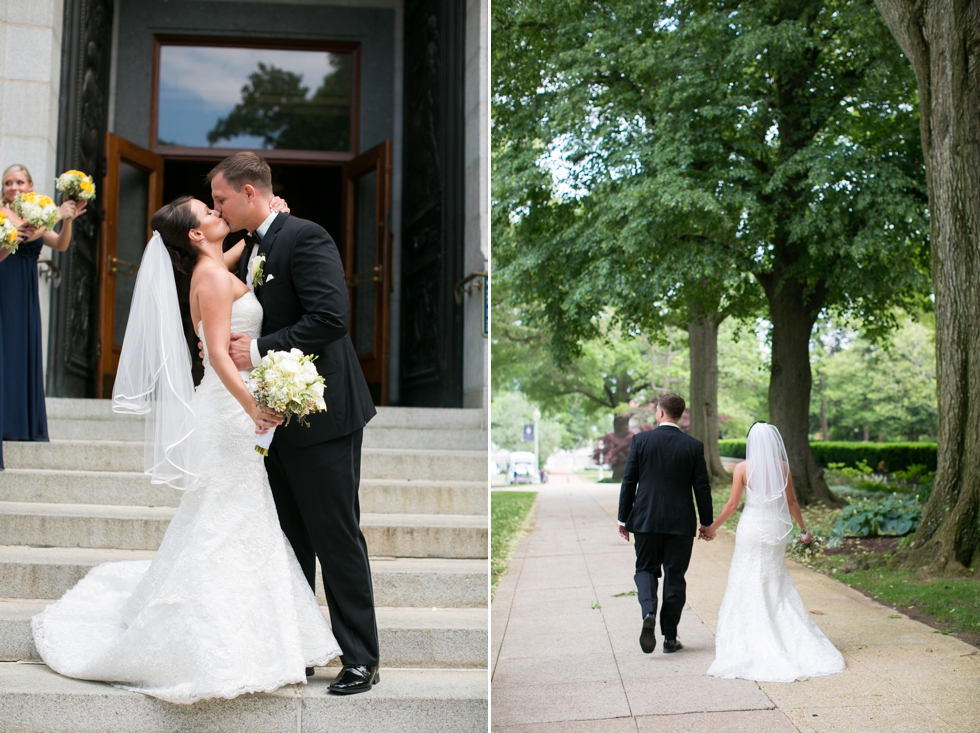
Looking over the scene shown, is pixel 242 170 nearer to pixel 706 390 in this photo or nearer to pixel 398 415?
pixel 706 390

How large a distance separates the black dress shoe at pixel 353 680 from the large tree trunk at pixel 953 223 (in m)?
3.18

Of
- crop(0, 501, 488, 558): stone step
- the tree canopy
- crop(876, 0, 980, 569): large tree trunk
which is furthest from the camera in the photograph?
crop(876, 0, 980, 569): large tree trunk

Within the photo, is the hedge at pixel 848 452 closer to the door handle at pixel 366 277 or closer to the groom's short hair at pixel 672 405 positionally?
the groom's short hair at pixel 672 405

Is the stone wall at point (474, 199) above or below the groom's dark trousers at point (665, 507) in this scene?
above

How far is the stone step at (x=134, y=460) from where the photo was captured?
18.3 ft

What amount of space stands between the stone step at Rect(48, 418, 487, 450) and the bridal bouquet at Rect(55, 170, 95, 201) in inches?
63.6

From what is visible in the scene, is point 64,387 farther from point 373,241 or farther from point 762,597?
point 762,597

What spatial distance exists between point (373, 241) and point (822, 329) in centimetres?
667

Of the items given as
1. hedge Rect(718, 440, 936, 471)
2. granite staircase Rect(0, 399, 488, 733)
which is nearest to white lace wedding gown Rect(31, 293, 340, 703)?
granite staircase Rect(0, 399, 488, 733)

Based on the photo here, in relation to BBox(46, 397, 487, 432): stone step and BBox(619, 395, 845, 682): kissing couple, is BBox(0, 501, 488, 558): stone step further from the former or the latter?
BBox(46, 397, 487, 432): stone step

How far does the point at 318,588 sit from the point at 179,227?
6.30 feet

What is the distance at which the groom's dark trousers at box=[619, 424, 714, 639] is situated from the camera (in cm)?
390

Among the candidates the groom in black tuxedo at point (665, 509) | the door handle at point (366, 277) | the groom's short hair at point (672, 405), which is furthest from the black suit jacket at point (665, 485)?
the door handle at point (366, 277)

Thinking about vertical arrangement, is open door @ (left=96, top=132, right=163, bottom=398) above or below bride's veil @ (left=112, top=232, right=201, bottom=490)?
above
